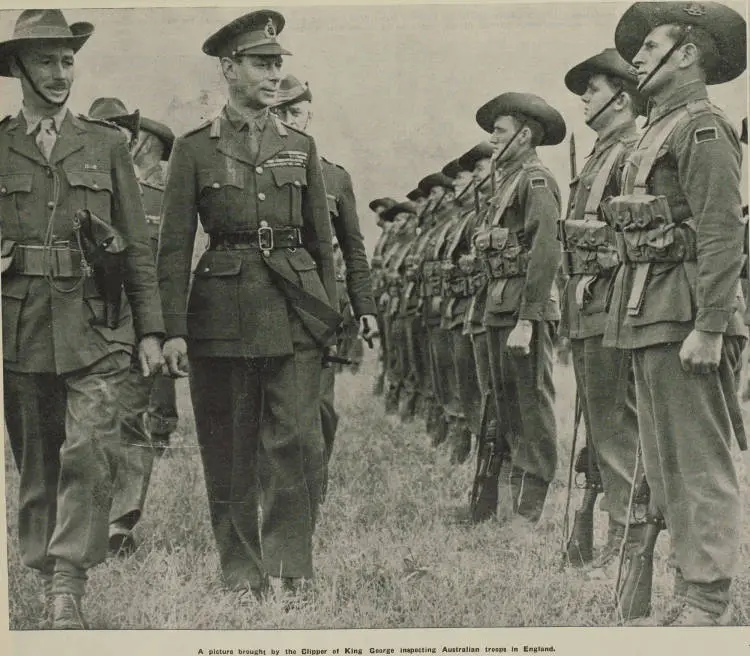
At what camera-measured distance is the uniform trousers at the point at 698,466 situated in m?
4.95

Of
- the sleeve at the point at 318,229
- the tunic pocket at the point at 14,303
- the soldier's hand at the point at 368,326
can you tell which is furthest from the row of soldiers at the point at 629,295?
the tunic pocket at the point at 14,303

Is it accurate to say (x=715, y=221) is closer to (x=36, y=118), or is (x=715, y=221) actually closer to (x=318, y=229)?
(x=318, y=229)

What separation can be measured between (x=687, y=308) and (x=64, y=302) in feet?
8.15

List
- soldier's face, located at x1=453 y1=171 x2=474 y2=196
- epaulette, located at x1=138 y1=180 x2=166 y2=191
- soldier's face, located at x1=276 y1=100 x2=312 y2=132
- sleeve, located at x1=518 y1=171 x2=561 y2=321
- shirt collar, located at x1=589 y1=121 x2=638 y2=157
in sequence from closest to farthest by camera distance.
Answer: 1. shirt collar, located at x1=589 y1=121 x2=638 y2=157
2. sleeve, located at x1=518 y1=171 x2=561 y2=321
3. soldier's face, located at x1=276 y1=100 x2=312 y2=132
4. epaulette, located at x1=138 y1=180 x2=166 y2=191
5. soldier's face, located at x1=453 y1=171 x2=474 y2=196

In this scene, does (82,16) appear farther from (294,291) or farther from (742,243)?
(742,243)

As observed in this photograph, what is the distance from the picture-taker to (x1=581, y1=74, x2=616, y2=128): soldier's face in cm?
611

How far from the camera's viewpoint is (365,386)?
1091cm

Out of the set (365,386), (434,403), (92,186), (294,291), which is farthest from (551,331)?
(365,386)

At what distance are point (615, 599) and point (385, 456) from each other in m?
2.80

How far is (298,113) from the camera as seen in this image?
270 inches

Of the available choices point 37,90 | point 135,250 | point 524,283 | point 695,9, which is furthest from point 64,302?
point 695,9

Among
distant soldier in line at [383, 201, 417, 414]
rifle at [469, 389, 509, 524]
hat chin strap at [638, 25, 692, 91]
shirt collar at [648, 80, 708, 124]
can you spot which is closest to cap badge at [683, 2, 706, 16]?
hat chin strap at [638, 25, 692, 91]

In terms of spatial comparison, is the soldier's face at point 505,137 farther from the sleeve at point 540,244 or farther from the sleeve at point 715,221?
the sleeve at point 715,221

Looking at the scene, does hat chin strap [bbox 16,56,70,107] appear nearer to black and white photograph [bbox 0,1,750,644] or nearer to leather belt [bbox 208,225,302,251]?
black and white photograph [bbox 0,1,750,644]
